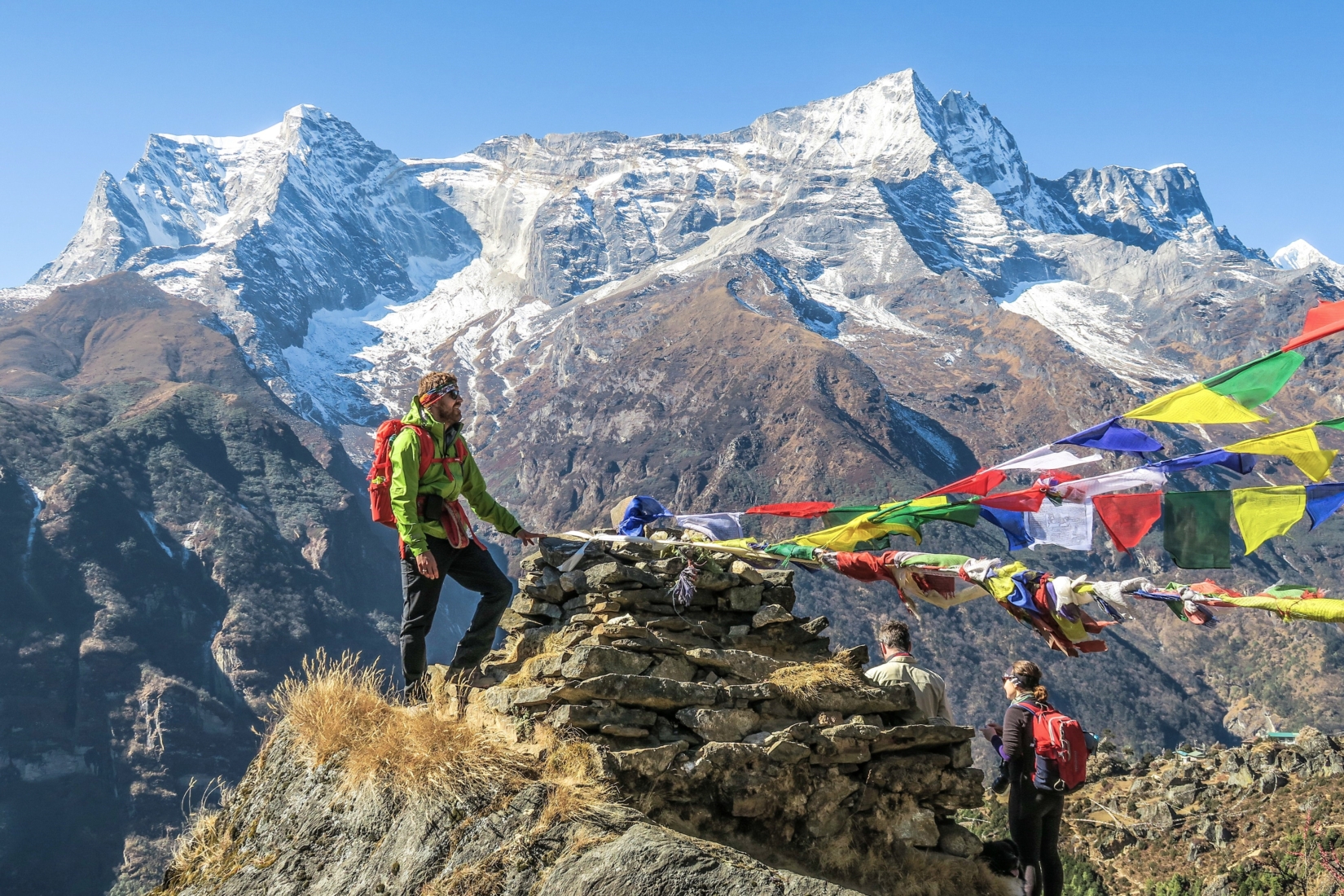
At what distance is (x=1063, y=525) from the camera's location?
9.45 meters

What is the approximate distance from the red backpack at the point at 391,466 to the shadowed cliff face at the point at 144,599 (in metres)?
100

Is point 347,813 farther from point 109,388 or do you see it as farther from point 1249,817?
point 109,388

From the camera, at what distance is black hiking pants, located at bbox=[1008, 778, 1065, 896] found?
719 cm

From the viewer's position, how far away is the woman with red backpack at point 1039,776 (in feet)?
23.3

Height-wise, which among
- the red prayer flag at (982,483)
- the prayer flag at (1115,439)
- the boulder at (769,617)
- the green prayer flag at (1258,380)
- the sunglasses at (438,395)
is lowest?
the boulder at (769,617)

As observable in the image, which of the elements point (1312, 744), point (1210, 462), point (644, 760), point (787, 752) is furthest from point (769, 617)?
point (1312, 744)

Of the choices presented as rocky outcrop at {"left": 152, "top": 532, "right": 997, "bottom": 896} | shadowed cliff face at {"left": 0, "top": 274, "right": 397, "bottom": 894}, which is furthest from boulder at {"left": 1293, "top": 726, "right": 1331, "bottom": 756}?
shadowed cliff face at {"left": 0, "top": 274, "right": 397, "bottom": 894}

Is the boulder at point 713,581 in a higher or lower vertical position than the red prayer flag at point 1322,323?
lower

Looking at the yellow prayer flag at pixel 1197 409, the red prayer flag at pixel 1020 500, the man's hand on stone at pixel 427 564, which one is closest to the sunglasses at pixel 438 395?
the man's hand on stone at pixel 427 564

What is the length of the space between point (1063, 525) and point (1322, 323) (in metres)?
2.77

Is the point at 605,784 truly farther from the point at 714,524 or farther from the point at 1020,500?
the point at 714,524

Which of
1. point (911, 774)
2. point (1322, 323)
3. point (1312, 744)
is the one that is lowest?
point (1312, 744)

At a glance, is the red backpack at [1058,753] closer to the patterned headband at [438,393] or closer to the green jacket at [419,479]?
the green jacket at [419,479]

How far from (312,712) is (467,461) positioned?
2.17 meters
